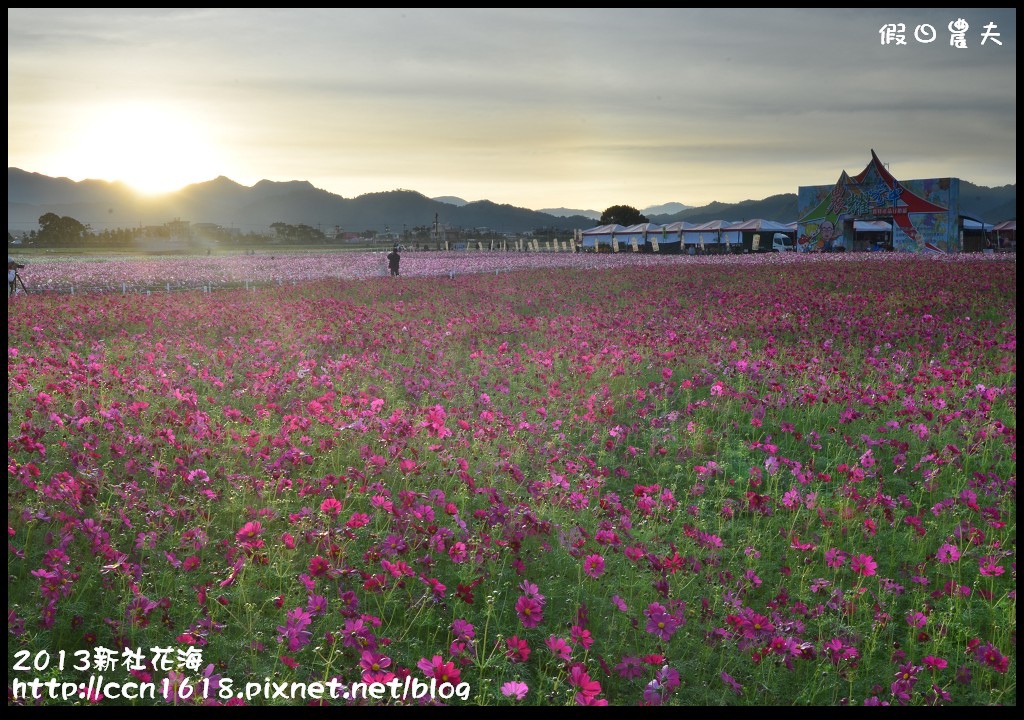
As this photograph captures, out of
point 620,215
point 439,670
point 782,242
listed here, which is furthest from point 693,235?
point 439,670

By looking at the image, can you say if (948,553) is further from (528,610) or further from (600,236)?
(600,236)

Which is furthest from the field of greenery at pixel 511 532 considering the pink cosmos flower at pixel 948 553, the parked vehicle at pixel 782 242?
the parked vehicle at pixel 782 242

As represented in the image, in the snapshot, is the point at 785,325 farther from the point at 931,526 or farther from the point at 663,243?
the point at 663,243

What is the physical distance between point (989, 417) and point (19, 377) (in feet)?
28.0

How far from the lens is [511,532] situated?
4.36 metres

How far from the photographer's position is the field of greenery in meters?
3.50

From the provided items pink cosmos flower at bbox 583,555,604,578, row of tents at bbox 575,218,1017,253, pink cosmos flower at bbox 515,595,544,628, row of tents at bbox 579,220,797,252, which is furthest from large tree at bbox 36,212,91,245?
pink cosmos flower at bbox 515,595,544,628

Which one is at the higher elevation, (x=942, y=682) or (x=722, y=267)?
(x=722, y=267)

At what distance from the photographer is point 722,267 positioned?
28953 millimetres

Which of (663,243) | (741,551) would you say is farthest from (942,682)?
(663,243)

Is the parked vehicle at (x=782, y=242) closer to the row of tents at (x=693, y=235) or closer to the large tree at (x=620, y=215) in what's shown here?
the row of tents at (x=693, y=235)

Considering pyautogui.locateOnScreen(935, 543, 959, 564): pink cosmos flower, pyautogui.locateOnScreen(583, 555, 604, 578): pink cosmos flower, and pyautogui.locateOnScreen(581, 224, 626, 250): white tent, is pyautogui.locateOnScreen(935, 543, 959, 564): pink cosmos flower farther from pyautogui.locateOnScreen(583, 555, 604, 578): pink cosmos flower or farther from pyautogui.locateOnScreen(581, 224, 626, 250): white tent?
pyautogui.locateOnScreen(581, 224, 626, 250): white tent

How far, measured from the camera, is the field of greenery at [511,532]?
350cm

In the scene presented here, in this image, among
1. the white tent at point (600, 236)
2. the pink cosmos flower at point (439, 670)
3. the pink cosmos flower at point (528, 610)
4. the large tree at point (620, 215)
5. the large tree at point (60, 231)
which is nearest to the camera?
the pink cosmos flower at point (439, 670)
